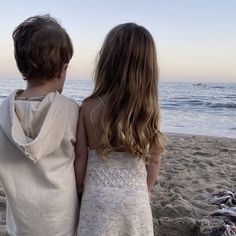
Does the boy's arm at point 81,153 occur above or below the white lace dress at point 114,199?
above

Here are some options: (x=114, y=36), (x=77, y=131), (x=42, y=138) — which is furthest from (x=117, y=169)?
(x=114, y=36)

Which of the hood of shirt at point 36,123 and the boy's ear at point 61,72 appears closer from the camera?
the hood of shirt at point 36,123

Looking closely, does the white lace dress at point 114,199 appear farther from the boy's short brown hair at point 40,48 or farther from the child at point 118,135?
the boy's short brown hair at point 40,48

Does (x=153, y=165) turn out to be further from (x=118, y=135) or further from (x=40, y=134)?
(x=40, y=134)

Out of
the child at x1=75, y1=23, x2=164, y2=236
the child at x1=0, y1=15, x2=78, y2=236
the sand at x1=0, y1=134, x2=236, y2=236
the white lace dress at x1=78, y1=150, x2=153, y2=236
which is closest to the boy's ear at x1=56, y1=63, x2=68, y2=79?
the child at x1=0, y1=15, x2=78, y2=236

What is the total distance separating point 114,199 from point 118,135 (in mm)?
295

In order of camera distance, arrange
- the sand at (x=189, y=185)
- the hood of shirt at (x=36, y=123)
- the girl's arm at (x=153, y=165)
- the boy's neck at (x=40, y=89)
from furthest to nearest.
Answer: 1. the sand at (x=189, y=185)
2. the girl's arm at (x=153, y=165)
3. the boy's neck at (x=40, y=89)
4. the hood of shirt at (x=36, y=123)

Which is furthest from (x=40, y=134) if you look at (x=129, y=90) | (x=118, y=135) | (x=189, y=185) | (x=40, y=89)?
(x=189, y=185)

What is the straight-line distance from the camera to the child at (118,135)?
180 cm

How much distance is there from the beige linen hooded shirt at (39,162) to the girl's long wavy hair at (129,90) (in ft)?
0.54

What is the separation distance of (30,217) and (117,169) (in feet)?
1.42

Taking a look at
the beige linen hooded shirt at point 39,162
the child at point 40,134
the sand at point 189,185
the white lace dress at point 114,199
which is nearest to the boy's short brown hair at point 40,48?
the child at point 40,134

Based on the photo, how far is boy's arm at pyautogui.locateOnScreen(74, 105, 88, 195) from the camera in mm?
1831

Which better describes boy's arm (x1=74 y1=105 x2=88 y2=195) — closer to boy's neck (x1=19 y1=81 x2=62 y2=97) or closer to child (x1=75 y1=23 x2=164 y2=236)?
child (x1=75 y1=23 x2=164 y2=236)
